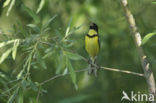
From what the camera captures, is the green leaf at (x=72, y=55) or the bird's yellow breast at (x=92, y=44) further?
the bird's yellow breast at (x=92, y=44)

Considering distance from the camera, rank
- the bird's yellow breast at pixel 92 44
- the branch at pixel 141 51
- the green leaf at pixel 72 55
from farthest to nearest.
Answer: the bird's yellow breast at pixel 92 44 → the branch at pixel 141 51 → the green leaf at pixel 72 55

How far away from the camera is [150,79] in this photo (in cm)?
218

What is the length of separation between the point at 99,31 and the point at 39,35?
1.61 meters

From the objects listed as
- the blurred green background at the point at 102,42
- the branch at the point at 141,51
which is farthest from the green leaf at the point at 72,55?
the blurred green background at the point at 102,42

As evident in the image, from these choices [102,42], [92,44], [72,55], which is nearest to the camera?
[72,55]

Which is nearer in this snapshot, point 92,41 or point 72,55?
point 72,55

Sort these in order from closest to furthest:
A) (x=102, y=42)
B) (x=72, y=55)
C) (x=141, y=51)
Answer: (x=72, y=55), (x=141, y=51), (x=102, y=42)

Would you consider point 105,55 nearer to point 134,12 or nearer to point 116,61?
point 116,61

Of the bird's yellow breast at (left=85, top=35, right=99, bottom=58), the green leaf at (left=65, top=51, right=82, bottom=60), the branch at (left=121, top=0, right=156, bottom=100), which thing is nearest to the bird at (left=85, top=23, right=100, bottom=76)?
the bird's yellow breast at (left=85, top=35, right=99, bottom=58)

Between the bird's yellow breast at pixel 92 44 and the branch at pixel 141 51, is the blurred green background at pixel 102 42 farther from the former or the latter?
the branch at pixel 141 51

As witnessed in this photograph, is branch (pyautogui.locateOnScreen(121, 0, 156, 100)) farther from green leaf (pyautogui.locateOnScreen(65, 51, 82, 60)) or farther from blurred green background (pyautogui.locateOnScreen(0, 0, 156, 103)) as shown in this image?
blurred green background (pyautogui.locateOnScreen(0, 0, 156, 103))

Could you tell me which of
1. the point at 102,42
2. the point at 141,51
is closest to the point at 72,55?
the point at 141,51

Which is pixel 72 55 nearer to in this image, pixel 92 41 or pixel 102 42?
pixel 92 41

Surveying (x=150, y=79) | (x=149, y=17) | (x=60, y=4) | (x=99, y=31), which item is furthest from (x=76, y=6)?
(x=150, y=79)
